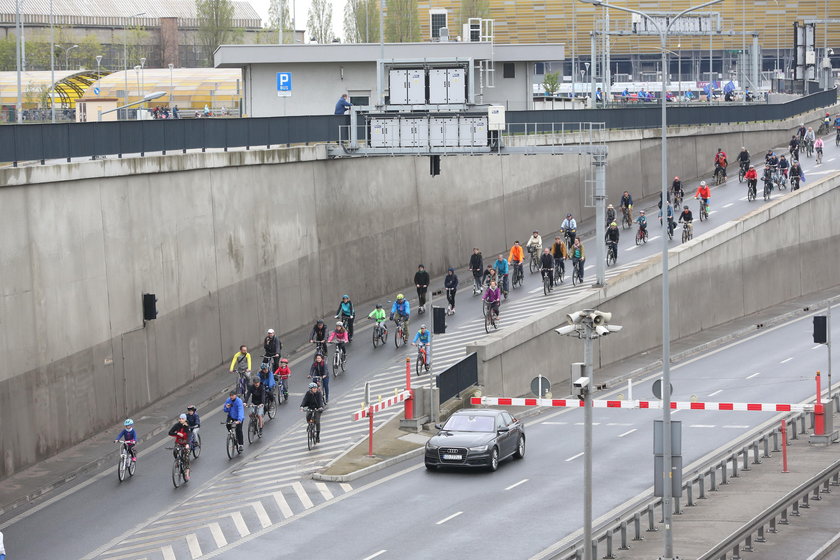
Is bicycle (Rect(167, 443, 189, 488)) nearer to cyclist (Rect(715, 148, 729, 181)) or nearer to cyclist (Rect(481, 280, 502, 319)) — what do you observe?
cyclist (Rect(481, 280, 502, 319))

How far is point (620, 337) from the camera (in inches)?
1789

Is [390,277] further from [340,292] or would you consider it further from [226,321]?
[226,321]

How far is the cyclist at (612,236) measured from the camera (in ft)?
155

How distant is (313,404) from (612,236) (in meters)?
17.8

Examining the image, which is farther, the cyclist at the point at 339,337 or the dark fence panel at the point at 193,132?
the cyclist at the point at 339,337

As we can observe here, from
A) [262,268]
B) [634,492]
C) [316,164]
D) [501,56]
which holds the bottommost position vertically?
[634,492]

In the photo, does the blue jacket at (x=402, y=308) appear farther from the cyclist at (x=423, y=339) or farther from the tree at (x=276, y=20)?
the tree at (x=276, y=20)

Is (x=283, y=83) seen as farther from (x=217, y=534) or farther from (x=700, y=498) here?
(x=700, y=498)

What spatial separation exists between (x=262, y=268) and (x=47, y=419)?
449 inches

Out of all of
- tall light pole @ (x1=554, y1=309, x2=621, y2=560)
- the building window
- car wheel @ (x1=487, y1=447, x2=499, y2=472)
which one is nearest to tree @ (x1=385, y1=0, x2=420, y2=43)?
the building window

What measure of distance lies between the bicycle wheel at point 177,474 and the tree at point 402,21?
82.8 meters

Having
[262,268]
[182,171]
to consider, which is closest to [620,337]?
[262,268]

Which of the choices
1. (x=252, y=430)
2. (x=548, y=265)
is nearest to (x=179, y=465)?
(x=252, y=430)

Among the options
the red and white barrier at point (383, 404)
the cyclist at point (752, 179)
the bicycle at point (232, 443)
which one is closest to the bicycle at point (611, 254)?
the cyclist at point (752, 179)
